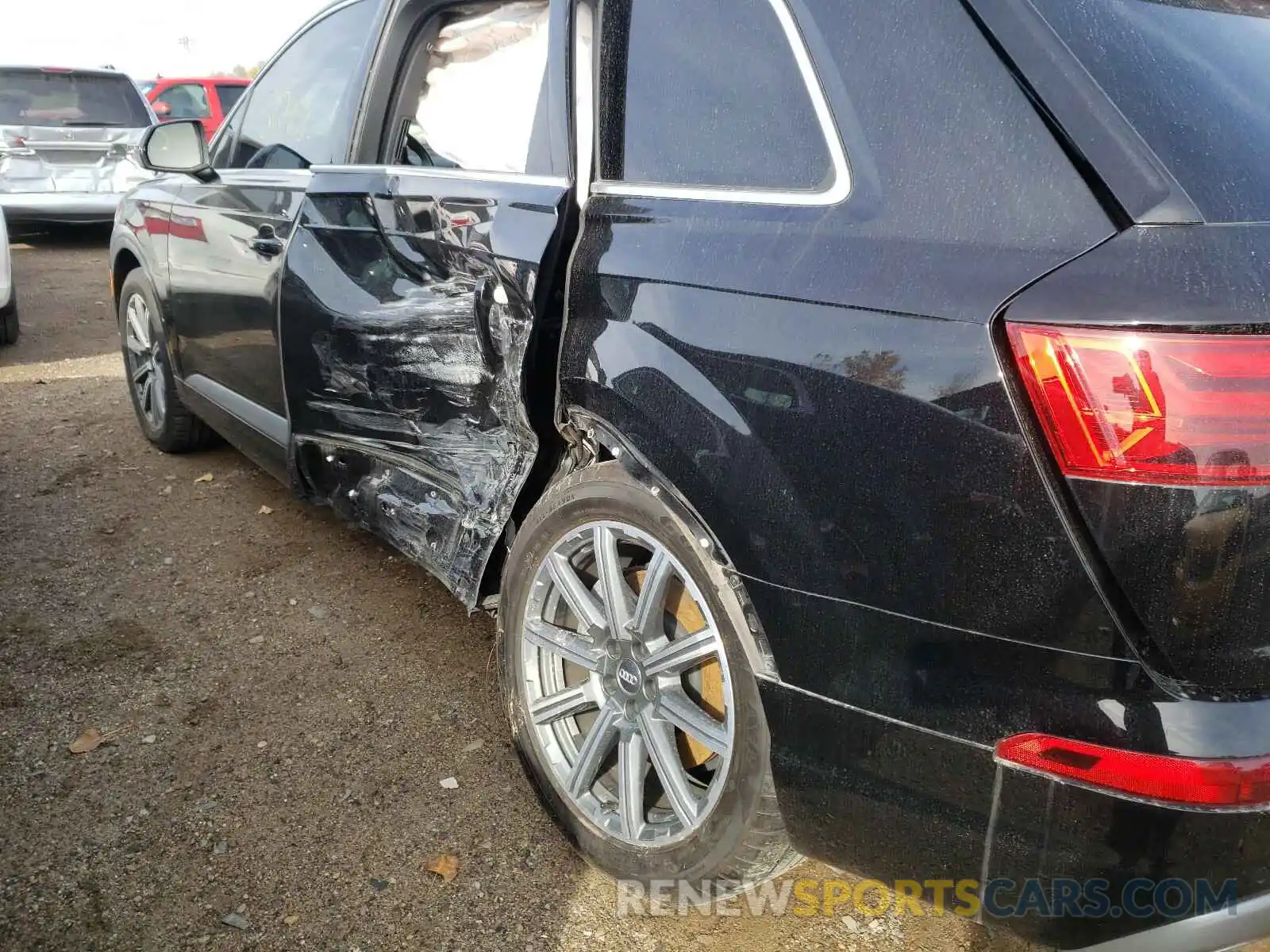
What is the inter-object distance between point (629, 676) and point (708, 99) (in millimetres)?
1149

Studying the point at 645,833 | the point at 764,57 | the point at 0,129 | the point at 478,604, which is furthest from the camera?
the point at 0,129

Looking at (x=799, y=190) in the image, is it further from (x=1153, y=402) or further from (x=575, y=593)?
(x=575, y=593)

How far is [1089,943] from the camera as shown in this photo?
57.9 inches

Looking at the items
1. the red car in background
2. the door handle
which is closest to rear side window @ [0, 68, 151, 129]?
the red car in background

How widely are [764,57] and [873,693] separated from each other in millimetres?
1085

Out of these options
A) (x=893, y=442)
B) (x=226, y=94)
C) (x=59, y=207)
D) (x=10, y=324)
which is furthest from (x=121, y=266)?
(x=226, y=94)

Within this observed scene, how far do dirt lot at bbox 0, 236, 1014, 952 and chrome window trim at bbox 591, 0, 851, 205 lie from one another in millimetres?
1446

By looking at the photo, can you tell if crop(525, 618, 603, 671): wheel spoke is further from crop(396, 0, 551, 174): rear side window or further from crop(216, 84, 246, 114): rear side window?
crop(216, 84, 246, 114): rear side window

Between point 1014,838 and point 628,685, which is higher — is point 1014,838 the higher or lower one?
the higher one

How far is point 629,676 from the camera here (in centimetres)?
213

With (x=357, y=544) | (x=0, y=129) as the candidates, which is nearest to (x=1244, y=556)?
(x=357, y=544)

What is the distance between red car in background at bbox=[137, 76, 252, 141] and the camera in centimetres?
1296

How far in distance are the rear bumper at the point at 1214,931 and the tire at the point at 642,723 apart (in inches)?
24.4

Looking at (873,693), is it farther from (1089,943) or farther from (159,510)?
(159,510)
